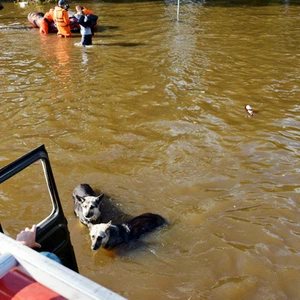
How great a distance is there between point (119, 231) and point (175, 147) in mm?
3027

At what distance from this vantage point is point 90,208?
566 centimetres

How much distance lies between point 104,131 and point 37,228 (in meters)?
5.49

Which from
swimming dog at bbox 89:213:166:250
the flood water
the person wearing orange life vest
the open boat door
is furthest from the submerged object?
the person wearing orange life vest

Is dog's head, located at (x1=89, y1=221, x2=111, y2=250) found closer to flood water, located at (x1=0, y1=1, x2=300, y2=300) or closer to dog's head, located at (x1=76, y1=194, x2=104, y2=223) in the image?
flood water, located at (x1=0, y1=1, x2=300, y2=300)

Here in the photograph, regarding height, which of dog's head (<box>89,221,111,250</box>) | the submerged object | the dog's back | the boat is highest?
the boat

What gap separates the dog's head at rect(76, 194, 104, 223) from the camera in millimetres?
5654

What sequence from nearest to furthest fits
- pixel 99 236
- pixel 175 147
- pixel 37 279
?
1. pixel 37 279
2. pixel 99 236
3. pixel 175 147

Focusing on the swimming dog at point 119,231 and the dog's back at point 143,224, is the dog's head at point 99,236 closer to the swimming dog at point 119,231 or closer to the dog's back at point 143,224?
the swimming dog at point 119,231

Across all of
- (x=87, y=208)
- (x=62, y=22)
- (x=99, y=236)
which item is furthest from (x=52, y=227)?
(x=62, y=22)

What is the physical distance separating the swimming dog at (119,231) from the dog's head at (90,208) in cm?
12

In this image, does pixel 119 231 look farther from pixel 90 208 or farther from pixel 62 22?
pixel 62 22

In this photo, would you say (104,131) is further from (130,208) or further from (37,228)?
(37,228)

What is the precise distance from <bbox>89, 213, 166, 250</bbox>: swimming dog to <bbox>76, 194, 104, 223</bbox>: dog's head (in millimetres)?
120

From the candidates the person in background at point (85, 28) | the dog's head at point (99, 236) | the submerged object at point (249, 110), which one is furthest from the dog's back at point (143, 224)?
the person in background at point (85, 28)
